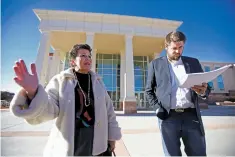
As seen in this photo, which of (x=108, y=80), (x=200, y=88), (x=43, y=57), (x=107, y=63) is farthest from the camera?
(x=107, y=63)

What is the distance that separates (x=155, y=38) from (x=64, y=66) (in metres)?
7.78

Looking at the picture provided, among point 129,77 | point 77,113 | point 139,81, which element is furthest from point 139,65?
point 77,113

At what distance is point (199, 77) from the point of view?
37.9 inches

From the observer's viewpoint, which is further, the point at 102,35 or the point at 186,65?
the point at 102,35

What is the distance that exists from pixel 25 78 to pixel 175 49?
3.40 ft

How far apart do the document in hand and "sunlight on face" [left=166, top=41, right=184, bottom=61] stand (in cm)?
25

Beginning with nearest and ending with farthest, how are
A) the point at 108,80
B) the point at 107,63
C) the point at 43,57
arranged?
1. the point at 43,57
2. the point at 108,80
3. the point at 107,63

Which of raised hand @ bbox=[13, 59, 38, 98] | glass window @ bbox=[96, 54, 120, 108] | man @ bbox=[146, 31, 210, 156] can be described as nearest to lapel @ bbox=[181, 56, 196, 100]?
man @ bbox=[146, 31, 210, 156]

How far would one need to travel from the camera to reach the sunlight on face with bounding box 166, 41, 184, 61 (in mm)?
1129

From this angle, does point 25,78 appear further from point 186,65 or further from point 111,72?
point 111,72

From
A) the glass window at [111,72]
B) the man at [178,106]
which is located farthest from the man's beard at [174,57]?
the glass window at [111,72]

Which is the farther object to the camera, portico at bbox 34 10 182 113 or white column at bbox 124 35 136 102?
portico at bbox 34 10 182 113

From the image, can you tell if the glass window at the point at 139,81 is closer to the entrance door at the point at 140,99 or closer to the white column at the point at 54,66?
the entrance door at the point at 140,99

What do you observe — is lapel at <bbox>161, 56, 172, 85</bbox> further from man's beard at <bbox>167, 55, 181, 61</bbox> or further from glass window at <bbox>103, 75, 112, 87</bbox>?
glass window at <bbox>103, 75, 112, 87</bbox>
